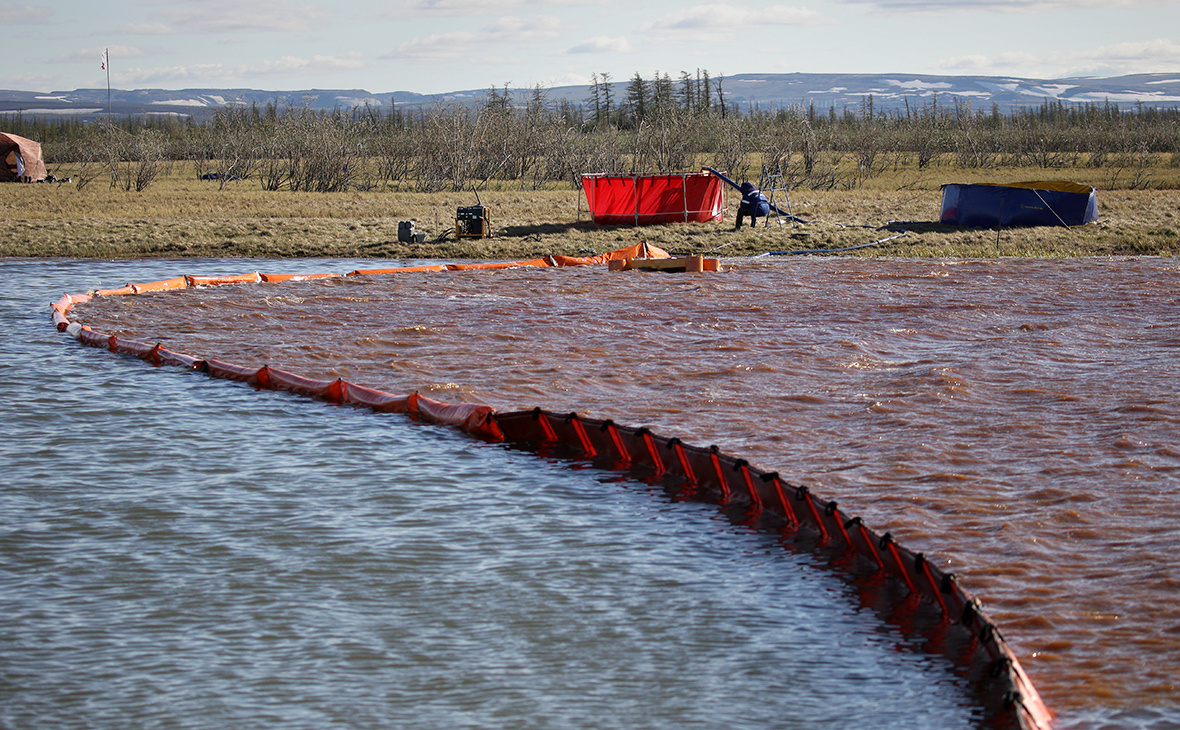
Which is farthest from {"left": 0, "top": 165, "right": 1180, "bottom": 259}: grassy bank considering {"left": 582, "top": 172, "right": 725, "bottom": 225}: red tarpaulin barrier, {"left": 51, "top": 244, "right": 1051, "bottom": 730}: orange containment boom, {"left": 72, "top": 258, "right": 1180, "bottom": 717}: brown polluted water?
{"left": 51, "top": 244, "right": 1051, "bottom": 730}: orange containment boom

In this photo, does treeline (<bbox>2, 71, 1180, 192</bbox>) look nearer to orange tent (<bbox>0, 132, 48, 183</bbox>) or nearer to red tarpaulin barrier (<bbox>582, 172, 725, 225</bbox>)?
orange tent (<bbox>0, 132, 48, 183</bbox>)

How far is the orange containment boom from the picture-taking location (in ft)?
19.2

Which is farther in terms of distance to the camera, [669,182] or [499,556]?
[669,182]

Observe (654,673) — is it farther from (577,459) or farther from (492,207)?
(492,207)

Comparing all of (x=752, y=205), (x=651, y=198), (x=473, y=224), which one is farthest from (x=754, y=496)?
(x=651, y=198)

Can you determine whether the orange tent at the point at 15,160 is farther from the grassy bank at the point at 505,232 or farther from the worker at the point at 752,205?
the worker at the point at 752,205

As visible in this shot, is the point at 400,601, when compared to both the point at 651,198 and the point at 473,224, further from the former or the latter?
the point at 651,198

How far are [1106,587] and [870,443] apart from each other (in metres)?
3.54

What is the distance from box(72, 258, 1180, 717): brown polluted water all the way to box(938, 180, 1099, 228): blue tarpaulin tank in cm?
489

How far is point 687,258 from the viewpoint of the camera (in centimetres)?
2375

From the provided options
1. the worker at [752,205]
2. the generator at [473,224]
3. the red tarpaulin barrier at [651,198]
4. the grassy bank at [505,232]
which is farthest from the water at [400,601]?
the red tarpaulin barrier at [651,198]

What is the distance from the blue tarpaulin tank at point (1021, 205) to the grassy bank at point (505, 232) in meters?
0.63

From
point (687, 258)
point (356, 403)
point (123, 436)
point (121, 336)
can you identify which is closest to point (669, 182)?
point (687, 258)

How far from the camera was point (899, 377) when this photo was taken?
13.2 metres
